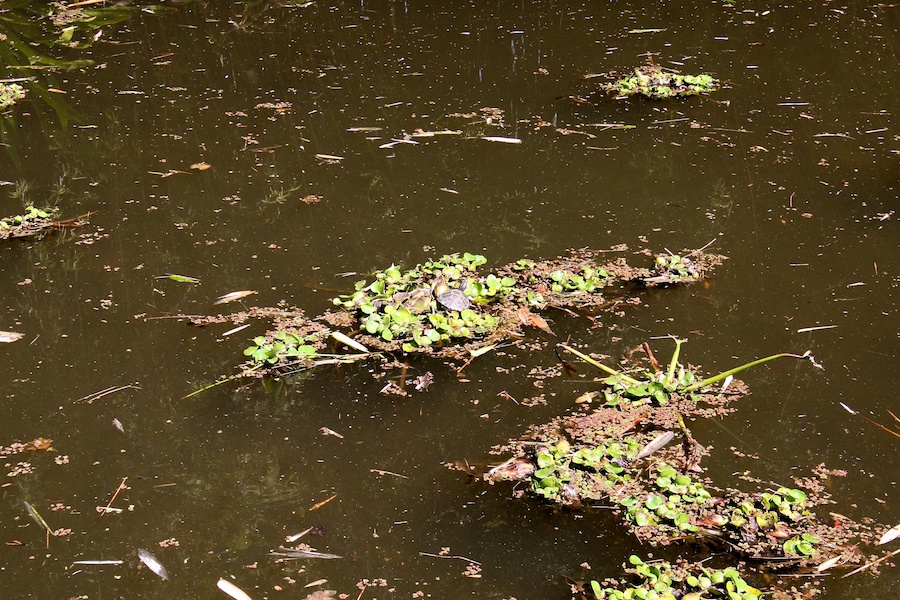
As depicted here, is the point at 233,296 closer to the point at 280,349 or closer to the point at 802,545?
the point at 280,349

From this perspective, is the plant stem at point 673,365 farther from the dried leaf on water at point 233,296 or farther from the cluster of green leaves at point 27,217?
the cluster of green leaves at point 27,217

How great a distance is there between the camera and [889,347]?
2.55m

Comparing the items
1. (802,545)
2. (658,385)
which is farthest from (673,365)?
(802,545)

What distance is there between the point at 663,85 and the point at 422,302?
2.02 metres

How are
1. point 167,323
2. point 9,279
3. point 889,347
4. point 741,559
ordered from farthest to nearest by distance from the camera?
1. point 9,279
2. point 167,323
3. point 889,347
4. point 741,559

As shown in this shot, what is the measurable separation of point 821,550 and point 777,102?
2583mm

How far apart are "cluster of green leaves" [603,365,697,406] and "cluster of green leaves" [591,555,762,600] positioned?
1.79 feet

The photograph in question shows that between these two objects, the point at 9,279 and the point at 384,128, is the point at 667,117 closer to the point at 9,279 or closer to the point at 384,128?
the point at 384,128

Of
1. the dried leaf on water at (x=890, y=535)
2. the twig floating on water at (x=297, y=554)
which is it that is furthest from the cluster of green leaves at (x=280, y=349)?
the dried leaf on water at (x=890, y=535)

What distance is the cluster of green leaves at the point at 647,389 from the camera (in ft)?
7.73

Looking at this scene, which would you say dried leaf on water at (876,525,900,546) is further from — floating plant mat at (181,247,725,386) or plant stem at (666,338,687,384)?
floating plant mat at (181,247,725,386)

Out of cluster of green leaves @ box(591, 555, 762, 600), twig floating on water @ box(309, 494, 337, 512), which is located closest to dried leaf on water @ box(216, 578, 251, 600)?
twig floating on water @ box(309, 494, 337, 512)

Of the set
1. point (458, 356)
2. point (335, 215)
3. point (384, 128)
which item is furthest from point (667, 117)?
point (458, 356)

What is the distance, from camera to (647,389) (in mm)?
2367
